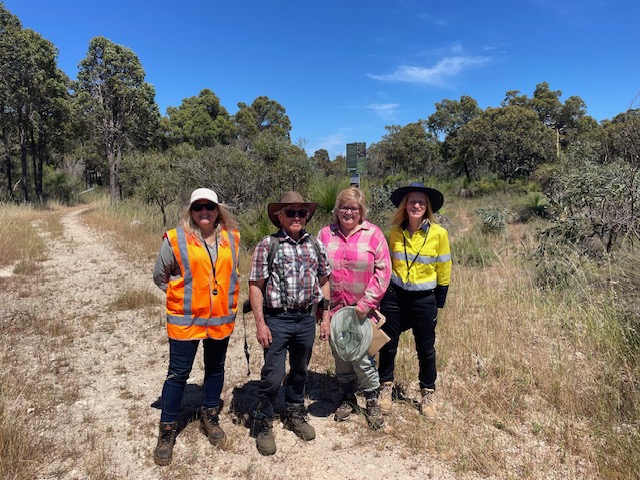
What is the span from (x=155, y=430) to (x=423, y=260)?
2243 mm

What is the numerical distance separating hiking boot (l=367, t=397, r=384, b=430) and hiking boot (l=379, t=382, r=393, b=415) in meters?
0.13

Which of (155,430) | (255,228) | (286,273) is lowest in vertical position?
(155,430)

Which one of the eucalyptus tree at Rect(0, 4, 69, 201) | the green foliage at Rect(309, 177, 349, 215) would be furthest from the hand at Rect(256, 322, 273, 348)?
the eucalyptus tree at Rect(0, 4, 69, 201)

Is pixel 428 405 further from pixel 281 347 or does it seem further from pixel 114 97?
pixel 114 97

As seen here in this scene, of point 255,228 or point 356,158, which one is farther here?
point 255,228

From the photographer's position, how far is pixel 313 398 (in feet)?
11.1

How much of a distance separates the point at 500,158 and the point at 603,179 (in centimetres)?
1986

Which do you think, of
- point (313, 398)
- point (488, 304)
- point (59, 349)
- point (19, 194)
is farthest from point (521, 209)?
point (19, 194)

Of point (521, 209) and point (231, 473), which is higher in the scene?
point (521, 209)

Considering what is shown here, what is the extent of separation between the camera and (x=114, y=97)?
23547 mm

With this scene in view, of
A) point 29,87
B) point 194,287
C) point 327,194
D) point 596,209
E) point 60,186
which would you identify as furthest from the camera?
point 60,186

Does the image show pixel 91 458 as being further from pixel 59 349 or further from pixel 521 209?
pixel 521 209

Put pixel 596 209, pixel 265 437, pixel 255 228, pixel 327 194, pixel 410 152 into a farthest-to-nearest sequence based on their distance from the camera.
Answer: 1. pixel 410 152
2. pixel 255 228
3. pixel 327 194
4. pixel 596 209
5. pixel 265 437

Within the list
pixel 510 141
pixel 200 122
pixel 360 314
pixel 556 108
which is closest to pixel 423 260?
pixel 360 314
